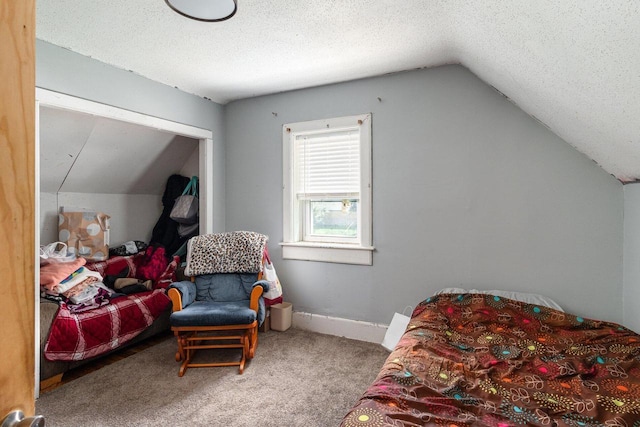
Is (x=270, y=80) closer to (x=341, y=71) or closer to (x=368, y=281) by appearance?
(x=341, y=71)

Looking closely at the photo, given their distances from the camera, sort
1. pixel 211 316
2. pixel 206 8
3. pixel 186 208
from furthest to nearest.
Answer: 1. pixel 186 208
2. pixel 211 316
3. pixel 206 8

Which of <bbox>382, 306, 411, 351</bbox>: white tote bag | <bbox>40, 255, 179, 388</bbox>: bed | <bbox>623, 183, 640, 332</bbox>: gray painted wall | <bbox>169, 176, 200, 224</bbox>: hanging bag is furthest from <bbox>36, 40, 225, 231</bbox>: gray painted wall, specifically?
<bbox>623, 183, 640, 332</bbox>: gray painted wall

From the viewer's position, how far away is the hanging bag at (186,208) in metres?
3.98

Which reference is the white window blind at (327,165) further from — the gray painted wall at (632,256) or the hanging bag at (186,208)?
the gray painted wall at (632,256)

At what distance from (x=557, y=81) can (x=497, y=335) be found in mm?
1506

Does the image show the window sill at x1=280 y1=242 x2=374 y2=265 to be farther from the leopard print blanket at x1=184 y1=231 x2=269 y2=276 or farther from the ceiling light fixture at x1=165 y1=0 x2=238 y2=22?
the ceiling light fixture at x1=165 y1=0 x2=238 y2=22

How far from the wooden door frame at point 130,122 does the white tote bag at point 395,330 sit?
211cm

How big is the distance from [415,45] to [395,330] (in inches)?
89.1

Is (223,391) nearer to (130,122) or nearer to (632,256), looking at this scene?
(130,122)

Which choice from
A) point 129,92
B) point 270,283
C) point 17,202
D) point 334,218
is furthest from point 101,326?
point 17,202

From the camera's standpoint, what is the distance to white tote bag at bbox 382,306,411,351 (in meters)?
2.90

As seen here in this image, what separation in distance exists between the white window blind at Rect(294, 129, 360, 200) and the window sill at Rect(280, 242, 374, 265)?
19.3 inches

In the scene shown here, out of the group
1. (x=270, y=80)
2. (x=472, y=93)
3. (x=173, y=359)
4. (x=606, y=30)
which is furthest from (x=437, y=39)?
(x=173, y=359)

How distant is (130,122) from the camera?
2951 millimetres
